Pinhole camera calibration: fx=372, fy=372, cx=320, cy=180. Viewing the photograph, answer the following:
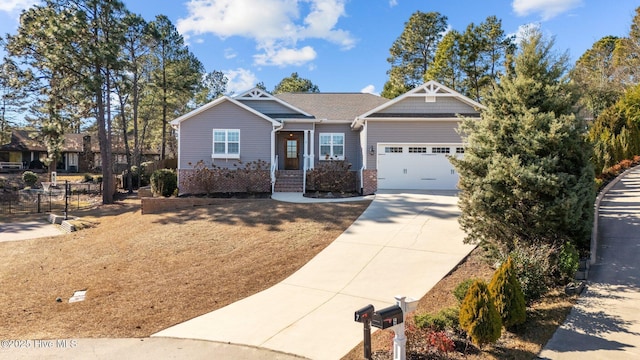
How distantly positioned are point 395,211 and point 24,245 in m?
12.4

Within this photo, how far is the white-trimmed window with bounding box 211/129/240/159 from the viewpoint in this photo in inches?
719

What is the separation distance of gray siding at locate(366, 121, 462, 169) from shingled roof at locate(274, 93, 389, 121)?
3313 millimetres

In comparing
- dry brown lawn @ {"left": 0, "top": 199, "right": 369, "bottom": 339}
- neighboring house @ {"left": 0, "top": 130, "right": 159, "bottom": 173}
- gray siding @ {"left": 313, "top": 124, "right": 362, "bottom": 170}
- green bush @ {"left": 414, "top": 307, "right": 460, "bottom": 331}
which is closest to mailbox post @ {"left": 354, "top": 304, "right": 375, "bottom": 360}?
green bush @ {"left": 414, "top": 307, "right": 460, "bottom": 331}

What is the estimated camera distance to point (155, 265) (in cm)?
936

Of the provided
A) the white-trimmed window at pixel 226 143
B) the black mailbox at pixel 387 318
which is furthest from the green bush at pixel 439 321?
the white-trimmed window at pixel 226 143

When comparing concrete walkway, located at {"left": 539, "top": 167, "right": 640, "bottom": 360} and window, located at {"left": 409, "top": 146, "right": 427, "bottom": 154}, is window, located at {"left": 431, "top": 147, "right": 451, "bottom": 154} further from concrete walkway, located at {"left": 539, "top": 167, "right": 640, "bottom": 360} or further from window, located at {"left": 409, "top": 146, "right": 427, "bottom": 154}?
concrete walkway, located at {"left": 539, "top": 167, "right": 640, "bottom": 360}

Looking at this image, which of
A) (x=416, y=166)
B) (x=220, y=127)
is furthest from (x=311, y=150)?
(x=416, y=166)

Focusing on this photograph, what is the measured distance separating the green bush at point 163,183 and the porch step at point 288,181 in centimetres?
480

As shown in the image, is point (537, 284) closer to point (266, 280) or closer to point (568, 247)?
point (568, 247)

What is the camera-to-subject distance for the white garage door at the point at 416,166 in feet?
57.6

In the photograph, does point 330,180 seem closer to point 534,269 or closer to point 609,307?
point 534,269

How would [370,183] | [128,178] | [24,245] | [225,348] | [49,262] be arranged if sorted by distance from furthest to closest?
[128,178] → [370,183] → [24,245] → [49,262] → [225,348]

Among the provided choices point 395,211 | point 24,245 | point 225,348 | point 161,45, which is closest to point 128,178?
point 161,45

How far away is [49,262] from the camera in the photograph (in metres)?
10.3
